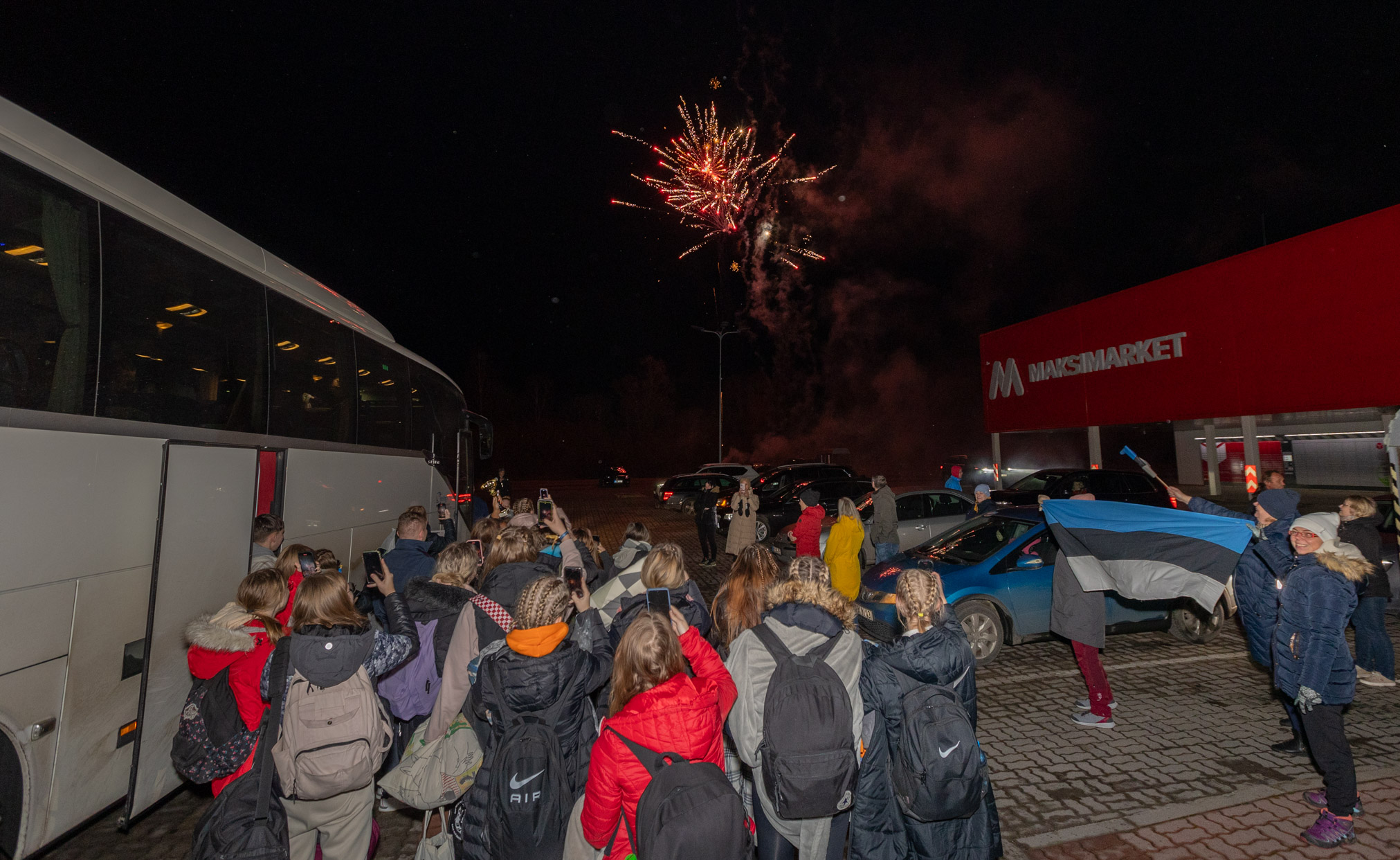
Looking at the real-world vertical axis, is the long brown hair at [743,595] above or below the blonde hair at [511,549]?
below

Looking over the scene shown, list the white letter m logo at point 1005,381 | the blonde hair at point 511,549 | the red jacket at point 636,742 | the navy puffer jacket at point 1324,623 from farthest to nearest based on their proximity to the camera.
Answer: the white letter m logo at point 1005,381
the blonde hair at point 511,549
the navy puffer jacket at point 1324,623
the red jacket at point 636,742

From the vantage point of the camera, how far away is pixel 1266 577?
16.0ft

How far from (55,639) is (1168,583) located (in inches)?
292

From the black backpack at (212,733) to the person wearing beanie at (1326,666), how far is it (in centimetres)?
580

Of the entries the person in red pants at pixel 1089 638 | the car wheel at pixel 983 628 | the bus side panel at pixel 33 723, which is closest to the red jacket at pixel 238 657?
the bus side panel at pixel 33 723

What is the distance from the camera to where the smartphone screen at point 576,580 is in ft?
11.5

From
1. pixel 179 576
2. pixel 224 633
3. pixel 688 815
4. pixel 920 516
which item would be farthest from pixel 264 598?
pixel 920 516

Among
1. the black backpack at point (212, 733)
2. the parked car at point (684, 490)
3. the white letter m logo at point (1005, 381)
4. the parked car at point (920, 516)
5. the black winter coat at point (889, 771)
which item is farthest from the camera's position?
the parked car at point (684, 490)

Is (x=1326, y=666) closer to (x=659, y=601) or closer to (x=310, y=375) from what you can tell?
(x=659, y=601)

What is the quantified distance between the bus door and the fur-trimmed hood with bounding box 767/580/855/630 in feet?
12.4

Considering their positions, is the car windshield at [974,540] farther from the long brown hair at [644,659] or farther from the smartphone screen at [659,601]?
the long brown hair at [644,659]

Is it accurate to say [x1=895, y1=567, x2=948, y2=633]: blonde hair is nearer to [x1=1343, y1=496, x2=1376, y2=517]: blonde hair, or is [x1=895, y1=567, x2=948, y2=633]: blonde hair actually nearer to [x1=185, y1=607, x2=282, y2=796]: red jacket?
[x1=185, y1=607, x2=282, y2=796]: red jacket

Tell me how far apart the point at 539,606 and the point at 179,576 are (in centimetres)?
303

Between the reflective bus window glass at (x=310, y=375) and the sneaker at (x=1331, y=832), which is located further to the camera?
the reflective bus window glass at (x=310, y=375)
